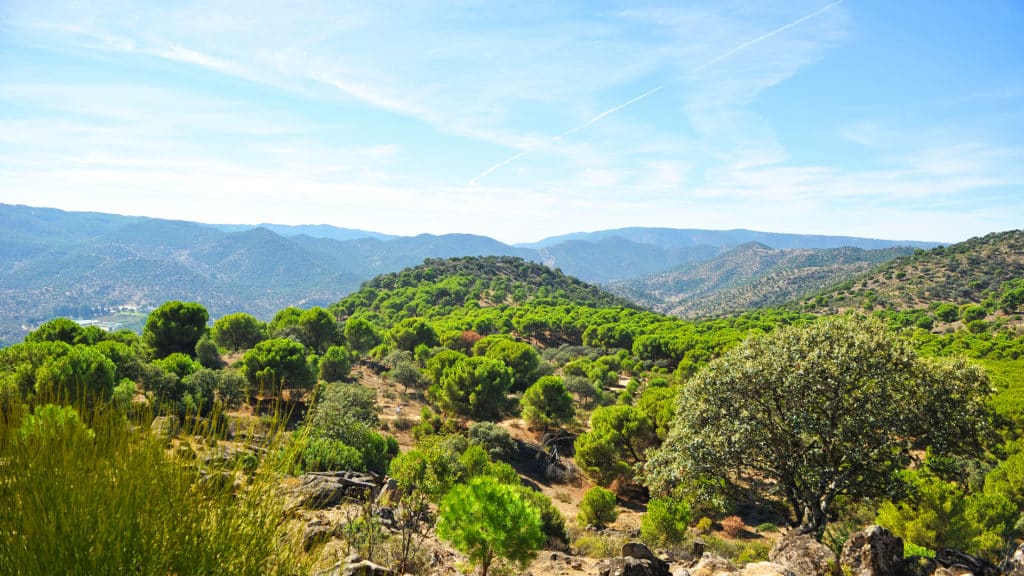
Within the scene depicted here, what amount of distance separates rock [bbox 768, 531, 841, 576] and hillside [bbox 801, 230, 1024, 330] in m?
84.4

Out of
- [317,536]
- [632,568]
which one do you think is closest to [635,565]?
[632,568]

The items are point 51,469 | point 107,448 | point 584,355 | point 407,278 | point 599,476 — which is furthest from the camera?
point 407,278

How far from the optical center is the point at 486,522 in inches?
360

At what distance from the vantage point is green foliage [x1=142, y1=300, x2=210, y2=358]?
123 ft

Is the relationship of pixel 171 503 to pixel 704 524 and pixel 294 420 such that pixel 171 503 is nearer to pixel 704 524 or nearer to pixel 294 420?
pixel 704 524

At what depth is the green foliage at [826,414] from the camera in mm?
11773

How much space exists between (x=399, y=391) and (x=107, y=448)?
1626 inches

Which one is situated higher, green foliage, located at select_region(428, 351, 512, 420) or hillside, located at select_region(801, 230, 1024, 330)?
hillside, located at select_region(801, 230, 1024, 330)

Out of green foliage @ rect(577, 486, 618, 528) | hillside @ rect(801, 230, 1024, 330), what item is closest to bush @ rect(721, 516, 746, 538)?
green foliage @ rect(577, 486, 618, 528)

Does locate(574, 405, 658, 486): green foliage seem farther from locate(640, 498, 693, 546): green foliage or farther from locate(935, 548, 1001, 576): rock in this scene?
locate(935, 548, 1001, 576): rock

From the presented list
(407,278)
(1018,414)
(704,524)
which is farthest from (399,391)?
(407,278)

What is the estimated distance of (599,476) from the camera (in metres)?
26.5

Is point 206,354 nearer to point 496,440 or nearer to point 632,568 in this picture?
point 496,440

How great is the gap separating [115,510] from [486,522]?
740cm
